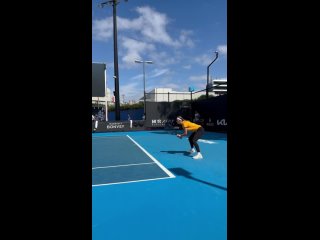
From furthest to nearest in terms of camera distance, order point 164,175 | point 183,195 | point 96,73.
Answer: point 96,73 < point 164,175 < point 183,195
